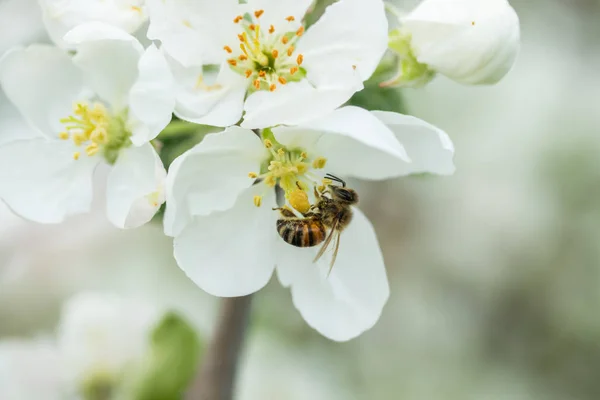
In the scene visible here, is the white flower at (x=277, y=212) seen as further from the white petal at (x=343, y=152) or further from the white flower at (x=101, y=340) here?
the white flower at (x=101, y=340)

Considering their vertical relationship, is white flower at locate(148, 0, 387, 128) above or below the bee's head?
above

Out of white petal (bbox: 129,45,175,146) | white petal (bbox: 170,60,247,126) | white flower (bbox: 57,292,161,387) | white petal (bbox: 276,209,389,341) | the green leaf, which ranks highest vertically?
white petal (bbox: 129,45,175,146)

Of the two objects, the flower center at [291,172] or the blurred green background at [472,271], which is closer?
the flower center at [291,172]

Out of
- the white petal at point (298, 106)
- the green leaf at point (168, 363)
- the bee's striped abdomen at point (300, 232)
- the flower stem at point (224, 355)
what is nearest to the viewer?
the white petal at point (298, 106)

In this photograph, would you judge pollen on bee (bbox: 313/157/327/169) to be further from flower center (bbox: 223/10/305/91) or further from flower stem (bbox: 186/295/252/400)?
flower stem (bbox: 186/295/252/400)

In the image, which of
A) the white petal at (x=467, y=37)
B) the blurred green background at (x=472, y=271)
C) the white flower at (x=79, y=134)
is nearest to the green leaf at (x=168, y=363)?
the white flower at (x=79, y=134)

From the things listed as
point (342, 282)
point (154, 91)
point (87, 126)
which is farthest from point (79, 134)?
point (342, 282)

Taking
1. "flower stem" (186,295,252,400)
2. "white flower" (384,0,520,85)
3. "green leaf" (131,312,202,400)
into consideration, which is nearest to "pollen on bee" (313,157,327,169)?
→ "white flower" (384,0,520,85)
